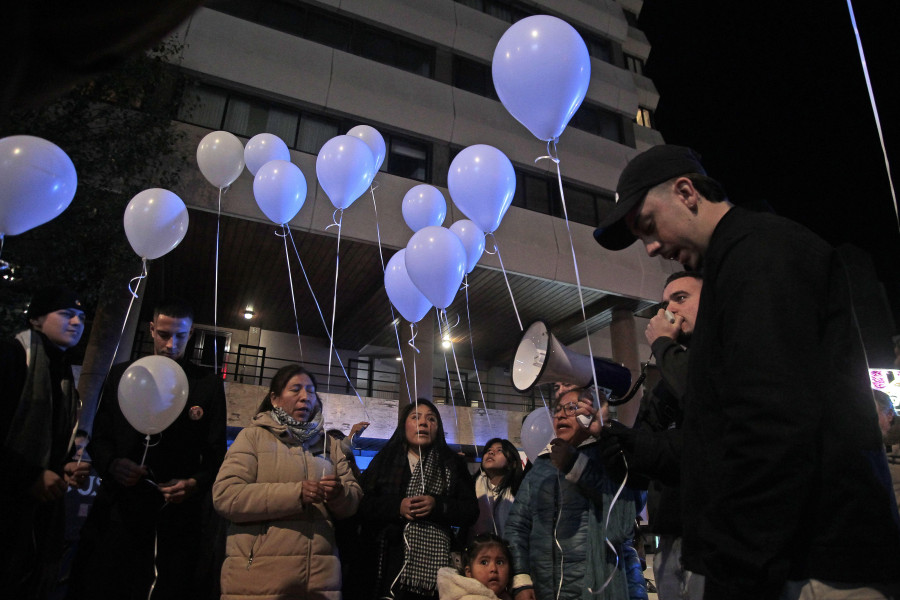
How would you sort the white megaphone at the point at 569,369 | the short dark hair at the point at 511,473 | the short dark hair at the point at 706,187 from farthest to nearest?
the short dark hair at the point at 511,473 < the white megaphone at the point at 569,369 < the short dark hair at the point at 706,187

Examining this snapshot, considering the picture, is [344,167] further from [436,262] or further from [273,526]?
[273,526]

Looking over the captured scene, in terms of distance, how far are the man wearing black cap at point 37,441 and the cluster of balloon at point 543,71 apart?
114 inches

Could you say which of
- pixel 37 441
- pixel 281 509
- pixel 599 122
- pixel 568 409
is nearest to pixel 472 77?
pixel 599 122

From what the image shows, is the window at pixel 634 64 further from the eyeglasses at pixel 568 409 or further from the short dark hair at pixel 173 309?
the short dark hair at pixel 173 309

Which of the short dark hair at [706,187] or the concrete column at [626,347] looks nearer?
the short dark hair at [706,187]

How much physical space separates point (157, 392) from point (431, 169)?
9.32 meters

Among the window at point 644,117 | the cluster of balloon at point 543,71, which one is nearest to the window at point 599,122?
the window at point 644,117

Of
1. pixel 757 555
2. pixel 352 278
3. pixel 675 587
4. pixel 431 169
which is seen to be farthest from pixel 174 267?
pixel 757 555

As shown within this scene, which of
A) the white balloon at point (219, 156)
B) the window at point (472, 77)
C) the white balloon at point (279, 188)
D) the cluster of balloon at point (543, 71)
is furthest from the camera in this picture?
the window at point (472, 77)

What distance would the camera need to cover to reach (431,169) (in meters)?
11.6

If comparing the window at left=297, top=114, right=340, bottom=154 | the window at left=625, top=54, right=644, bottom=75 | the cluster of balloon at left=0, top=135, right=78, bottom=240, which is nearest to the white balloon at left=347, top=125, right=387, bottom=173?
the cluster of balloon at left=0, top=135, right=78, bottom=240

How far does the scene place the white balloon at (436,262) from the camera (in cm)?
453

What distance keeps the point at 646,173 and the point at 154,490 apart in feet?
9.71

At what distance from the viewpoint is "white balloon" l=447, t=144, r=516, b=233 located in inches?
190
